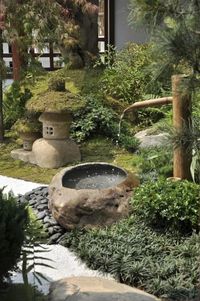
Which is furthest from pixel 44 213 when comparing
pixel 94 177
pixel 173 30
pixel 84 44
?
pixel 84 44

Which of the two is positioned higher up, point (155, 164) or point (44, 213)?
point (155, 164)

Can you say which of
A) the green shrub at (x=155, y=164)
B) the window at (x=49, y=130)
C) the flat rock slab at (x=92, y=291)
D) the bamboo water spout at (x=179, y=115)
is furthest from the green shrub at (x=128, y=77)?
the flat rock slab at (x=92, y=291)

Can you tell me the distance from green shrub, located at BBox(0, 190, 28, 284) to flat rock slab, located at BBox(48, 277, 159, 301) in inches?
18.6

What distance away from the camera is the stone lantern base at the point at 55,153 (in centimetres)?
723

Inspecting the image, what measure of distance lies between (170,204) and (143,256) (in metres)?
0.56

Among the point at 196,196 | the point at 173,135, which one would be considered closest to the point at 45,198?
the point at 196,196

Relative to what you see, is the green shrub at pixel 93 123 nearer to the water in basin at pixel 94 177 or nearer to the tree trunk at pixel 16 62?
the tree trunk at pixel 16 62

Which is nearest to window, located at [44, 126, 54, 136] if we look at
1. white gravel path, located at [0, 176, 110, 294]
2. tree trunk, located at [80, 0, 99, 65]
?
white gravel path, located at [0, 176, 110, 294]

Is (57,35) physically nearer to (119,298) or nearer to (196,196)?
(196,196)

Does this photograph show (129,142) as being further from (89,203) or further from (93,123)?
(89,203)

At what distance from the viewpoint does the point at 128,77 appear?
904cm

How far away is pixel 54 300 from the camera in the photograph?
12.1 ft

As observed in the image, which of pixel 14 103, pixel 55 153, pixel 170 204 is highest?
pixel 14 103

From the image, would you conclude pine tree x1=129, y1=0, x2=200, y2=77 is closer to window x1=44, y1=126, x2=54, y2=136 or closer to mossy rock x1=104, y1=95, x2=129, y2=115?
window x1=44, y1=126, x2=54, y2=136
